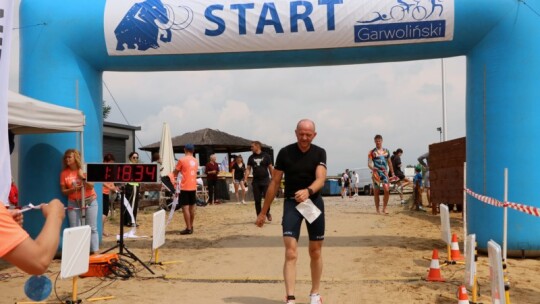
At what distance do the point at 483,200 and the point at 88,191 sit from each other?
548cm

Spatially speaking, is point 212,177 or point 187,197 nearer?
point 187,197

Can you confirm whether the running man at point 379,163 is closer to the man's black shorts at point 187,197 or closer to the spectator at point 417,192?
the spectator at point 417,192

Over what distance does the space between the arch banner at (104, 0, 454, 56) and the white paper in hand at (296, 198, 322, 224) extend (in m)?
3.38

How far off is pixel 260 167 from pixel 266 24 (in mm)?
4514

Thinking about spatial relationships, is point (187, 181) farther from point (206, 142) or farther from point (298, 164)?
point (206, 142)

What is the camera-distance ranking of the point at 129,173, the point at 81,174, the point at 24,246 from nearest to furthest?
the point at 24,246 < the point at 129,173 < the point at 81,174

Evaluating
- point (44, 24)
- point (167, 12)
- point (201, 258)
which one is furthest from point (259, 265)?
point (44, 24)

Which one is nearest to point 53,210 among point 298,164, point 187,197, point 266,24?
point 298,164

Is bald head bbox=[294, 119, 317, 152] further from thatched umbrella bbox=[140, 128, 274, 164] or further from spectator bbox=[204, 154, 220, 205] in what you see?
thatched umbrella bbox=[140, 128, 274, 164]

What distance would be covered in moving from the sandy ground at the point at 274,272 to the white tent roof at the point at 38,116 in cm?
188

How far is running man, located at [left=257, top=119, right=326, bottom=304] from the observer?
4.98m

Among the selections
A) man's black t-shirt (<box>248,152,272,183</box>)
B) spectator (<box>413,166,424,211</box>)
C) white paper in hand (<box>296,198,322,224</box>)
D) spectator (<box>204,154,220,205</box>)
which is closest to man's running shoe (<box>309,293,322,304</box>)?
white paper in hand (<box>296,198,322,224</box>)

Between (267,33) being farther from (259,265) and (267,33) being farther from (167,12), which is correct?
(259,265)

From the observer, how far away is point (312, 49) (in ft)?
25.4
